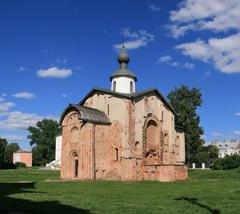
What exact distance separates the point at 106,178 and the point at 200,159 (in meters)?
33.4

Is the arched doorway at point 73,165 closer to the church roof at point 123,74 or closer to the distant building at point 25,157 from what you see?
the church roof at point 123,74

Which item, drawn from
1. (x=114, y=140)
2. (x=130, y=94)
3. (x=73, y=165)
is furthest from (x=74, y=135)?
(x=130, y=94)

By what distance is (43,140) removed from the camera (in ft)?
350

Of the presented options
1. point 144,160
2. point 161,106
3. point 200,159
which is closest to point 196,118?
point 200,159

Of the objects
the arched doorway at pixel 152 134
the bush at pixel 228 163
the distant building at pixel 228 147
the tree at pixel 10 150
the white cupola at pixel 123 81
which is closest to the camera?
the arched doorway at pixel 152 134

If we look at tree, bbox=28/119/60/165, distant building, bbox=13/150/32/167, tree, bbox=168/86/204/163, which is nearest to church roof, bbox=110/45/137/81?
→ tree, bbox=168/86/204/163

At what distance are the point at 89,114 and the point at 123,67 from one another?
9.48m

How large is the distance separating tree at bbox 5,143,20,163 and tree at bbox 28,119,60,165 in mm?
7190

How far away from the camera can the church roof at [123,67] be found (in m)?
43.9

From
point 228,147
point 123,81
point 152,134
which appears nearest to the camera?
point 152,134

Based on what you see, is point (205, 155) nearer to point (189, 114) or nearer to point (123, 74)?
point (189, 114)

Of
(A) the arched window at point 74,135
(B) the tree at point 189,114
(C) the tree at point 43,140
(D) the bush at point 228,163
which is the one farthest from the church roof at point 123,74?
(C) the tree at point 43,140

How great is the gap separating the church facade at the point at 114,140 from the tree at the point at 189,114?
57.8ft

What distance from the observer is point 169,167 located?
123 ft
